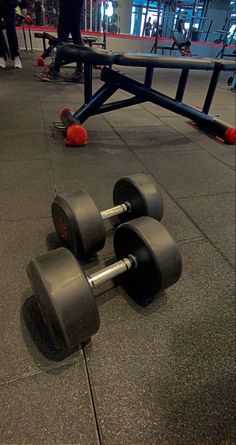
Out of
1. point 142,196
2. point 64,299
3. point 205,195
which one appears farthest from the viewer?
point 205,195

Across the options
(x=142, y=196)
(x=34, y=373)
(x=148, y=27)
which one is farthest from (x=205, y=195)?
(x=148, y=27)

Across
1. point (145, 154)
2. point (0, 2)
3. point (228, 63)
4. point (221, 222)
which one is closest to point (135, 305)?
point (221, 222)

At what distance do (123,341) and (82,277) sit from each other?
0.28m

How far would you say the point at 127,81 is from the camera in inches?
73.4

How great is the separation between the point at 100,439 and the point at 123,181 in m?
0.79

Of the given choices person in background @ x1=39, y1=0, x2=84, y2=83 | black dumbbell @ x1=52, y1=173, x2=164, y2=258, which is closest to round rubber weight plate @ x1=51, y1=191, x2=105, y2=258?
black dumbbell @ x1=52, y1=173, x2=164, y2=258

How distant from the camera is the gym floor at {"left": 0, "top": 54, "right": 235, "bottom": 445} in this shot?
606mm

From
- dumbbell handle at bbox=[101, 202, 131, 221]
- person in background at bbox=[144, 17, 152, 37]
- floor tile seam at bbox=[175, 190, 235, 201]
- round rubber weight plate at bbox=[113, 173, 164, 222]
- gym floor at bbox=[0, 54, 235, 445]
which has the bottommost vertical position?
floor tile seam at bbox=[175, 190, 235, 201]

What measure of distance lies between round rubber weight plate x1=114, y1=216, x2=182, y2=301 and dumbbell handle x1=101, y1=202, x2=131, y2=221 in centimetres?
14

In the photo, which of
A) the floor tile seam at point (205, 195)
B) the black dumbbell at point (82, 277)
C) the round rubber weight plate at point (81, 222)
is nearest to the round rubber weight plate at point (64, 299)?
the black dumbbell at point (82, 277)

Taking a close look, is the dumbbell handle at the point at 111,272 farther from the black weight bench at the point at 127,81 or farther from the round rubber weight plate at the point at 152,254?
the black weight bench at the point at 127,81

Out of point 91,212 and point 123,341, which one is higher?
point 91,212

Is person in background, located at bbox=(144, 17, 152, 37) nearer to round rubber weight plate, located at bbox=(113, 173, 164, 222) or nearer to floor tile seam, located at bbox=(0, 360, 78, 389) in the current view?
round rubber weight plate, located at bbox=(113, 173, 164, 222)

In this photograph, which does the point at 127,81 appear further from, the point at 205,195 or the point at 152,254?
the point at 152,254
